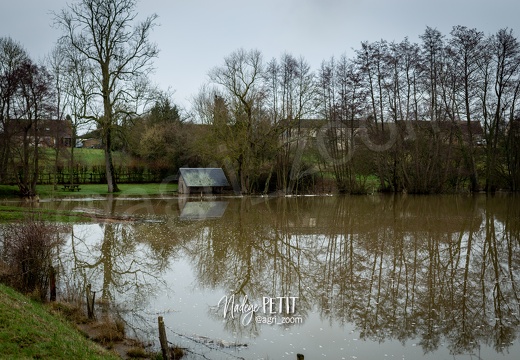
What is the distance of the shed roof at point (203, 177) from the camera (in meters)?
44.5

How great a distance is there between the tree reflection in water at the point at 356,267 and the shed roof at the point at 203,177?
65.2ft

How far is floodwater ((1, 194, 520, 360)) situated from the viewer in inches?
333

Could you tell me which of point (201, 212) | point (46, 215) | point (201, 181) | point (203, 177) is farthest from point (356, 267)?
point (203, 177)

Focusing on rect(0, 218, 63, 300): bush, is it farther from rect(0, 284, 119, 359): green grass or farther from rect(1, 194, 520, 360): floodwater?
rect(0, 284, 119, 359): green grass

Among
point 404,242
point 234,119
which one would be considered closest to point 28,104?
point 234,119

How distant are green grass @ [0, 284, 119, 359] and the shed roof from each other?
1404 inches

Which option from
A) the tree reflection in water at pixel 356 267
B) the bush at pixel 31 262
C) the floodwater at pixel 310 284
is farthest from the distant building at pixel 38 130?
the bush at pixel 31 262

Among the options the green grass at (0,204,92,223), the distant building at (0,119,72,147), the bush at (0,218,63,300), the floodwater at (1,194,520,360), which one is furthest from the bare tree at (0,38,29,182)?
the bush at (0,218,63,300)

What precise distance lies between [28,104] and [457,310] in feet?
106

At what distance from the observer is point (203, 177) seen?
4541 cm

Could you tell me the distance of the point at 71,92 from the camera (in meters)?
40.8

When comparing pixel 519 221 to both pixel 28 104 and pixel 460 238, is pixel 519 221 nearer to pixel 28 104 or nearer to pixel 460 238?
pixel 460 238

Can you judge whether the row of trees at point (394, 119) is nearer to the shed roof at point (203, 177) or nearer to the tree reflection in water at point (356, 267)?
the shed roof at point (203, 177)

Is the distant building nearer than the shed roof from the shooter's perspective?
Yes
